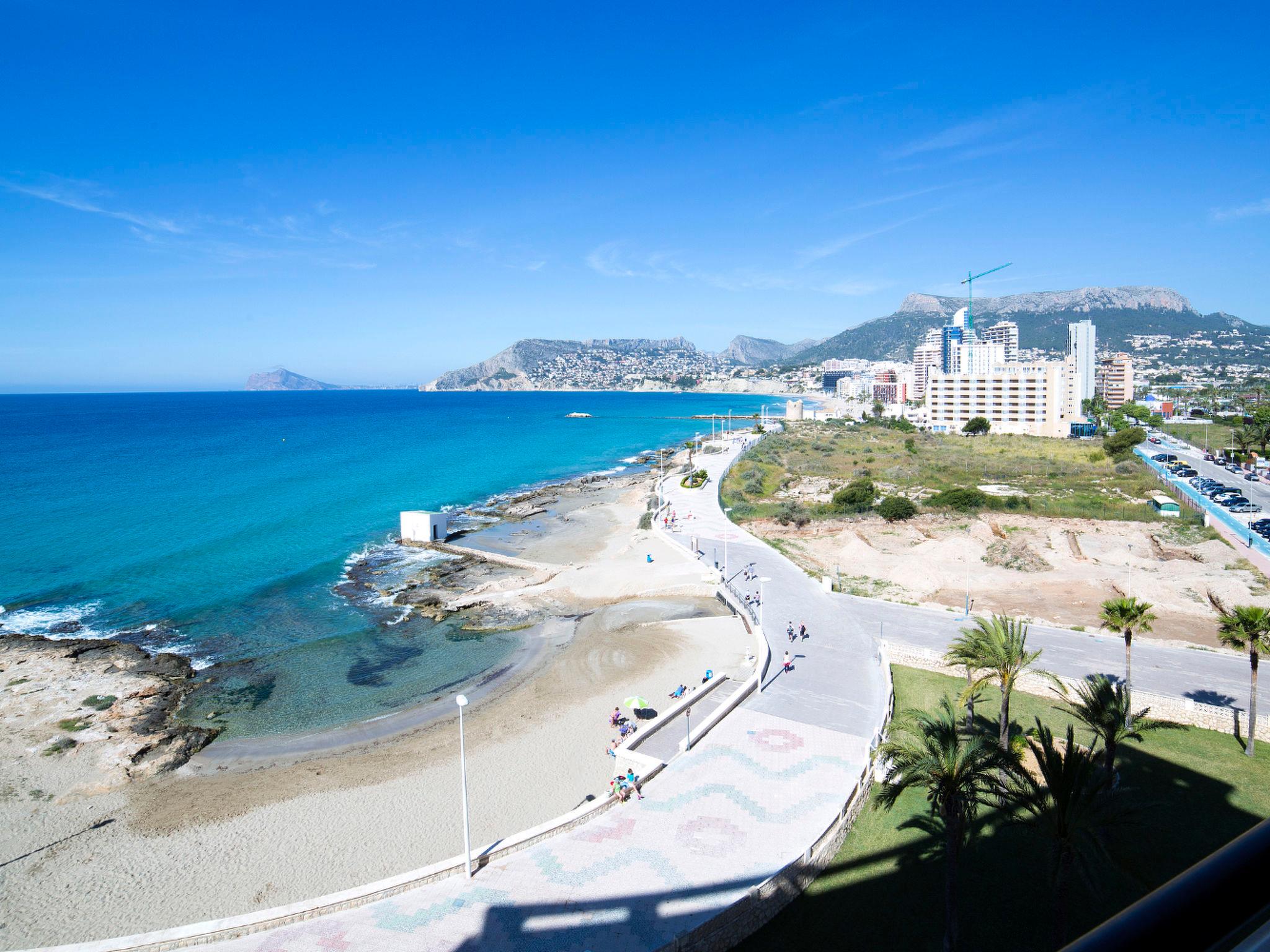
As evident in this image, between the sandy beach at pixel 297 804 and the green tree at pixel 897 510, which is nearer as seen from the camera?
the sandy beach at pixel 297 804

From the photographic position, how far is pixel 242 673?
78.0ft

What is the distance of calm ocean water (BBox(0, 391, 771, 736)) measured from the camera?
78.0 ft

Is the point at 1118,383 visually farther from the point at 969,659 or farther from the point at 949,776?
the point at 949,776

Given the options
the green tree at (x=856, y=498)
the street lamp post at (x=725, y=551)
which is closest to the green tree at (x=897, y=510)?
the green tree at (x=856, y=498)

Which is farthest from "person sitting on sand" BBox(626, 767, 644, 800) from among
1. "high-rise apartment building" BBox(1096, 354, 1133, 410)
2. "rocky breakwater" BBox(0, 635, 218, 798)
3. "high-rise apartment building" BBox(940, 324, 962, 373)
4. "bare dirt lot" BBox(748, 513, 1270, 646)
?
"high-rise apartment building" BBox(940, 324, 962, 373)

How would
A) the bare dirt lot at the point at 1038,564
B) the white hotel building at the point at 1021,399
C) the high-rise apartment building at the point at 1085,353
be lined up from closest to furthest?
the bare dirt lot at the point at 1038,564 < the white hotel building at the point at 1021,399 < the high-rise apartment building at the point at 1085,353

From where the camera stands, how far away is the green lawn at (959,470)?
4444 cm

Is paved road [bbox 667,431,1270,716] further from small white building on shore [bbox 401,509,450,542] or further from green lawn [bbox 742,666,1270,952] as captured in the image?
small white building on shore [bbox 401,509,450,542]

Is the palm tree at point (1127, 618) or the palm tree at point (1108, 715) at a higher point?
the palm tree at point (1127, 618)

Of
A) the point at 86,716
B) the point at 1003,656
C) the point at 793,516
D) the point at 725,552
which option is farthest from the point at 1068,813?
the point at 793,516

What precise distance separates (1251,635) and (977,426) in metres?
74.5

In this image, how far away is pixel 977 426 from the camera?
278 ft

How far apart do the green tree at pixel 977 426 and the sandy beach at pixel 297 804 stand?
71204 mm

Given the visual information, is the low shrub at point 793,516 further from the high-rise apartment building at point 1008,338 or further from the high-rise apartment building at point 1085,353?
the high-rise apartment building at point 1008,338
